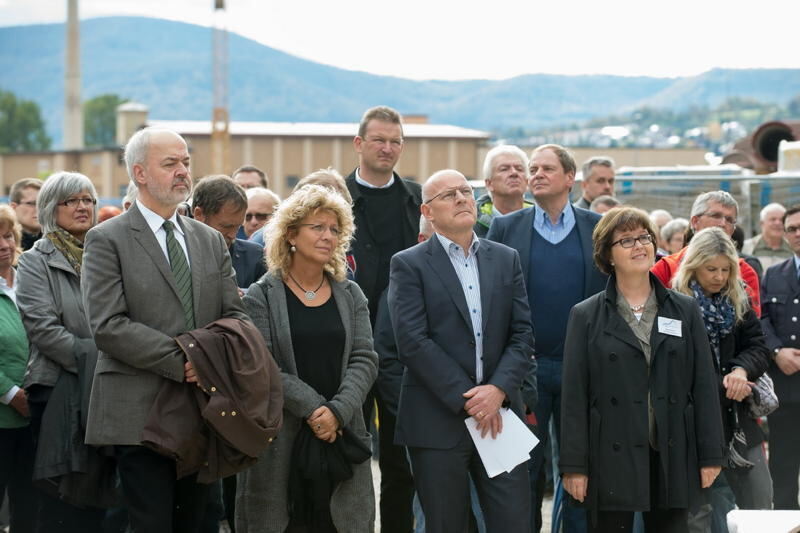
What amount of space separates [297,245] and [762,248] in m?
6.09

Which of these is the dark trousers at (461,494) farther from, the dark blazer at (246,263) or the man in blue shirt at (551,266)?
the dark blazer at (246,263)

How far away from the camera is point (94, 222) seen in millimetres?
5711

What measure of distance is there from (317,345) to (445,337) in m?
0.59

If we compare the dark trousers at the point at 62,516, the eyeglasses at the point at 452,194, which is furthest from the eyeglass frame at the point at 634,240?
the dark trousers at the point at 62,516

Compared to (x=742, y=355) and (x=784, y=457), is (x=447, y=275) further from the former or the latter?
→ (x=784, y=457)

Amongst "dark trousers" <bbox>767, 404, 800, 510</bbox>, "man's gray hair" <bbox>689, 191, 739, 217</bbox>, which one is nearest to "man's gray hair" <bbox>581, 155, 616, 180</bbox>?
"man's gray hair" <bbox>689, 191, 739, 217</bbox>

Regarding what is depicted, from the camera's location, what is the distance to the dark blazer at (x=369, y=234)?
6316 mm

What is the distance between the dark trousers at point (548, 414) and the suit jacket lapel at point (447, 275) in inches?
37.7

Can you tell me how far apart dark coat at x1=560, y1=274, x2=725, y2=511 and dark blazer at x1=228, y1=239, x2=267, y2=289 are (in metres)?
1.83

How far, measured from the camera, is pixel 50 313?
17.6 ft

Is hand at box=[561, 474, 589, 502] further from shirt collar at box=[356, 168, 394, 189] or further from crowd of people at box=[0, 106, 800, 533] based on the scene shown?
shirt collar at box=[356, 168, 394, 189]

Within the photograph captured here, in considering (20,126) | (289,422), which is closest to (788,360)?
(289,422)

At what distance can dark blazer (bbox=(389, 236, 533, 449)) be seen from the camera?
4996 millimetres

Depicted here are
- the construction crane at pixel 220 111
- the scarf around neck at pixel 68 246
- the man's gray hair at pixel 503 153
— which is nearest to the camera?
the scarf around neck at pixel 68 246
